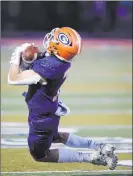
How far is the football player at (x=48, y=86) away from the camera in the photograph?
623cm

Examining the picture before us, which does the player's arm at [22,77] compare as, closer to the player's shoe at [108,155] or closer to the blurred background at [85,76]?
the player's shoe at [108,155]

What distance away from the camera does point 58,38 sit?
20.7 feet

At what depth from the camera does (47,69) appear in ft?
20.4

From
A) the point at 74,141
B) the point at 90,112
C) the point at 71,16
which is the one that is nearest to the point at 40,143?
the point at 74,141

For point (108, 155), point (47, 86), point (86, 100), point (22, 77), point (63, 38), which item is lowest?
point (86, 100)

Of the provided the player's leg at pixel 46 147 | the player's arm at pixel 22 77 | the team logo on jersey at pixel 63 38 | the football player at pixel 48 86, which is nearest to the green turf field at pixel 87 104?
the player's leg at pixel 46 147

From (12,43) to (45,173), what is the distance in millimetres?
17542

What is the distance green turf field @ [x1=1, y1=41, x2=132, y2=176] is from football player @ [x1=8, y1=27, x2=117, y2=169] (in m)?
0.84

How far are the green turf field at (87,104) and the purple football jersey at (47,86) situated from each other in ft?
3.86

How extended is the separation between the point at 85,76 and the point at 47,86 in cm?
1051

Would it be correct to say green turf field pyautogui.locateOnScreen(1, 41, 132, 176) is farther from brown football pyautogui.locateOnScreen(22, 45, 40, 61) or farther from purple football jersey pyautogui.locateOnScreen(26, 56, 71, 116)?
brown football pyautogui.locateOnScreen(22, 45, 40, 61)

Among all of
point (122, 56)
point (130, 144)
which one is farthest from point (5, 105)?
point (122, 56)

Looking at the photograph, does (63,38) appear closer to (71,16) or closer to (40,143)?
(40,143)

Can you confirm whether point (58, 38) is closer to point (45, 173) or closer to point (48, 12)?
point (45, 173)
